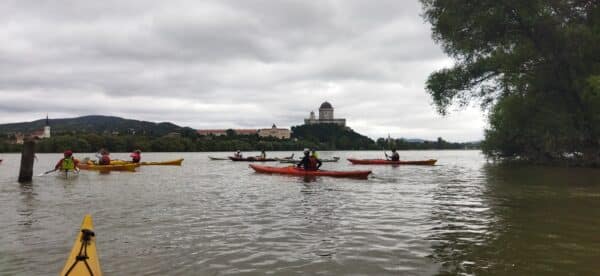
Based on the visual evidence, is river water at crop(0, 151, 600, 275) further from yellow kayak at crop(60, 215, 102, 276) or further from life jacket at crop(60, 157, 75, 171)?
life jacket at crop(60, 157, 75, 171)

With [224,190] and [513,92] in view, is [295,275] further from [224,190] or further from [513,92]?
[513,92]

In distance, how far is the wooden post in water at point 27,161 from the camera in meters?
21.0

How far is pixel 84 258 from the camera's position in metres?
5.58

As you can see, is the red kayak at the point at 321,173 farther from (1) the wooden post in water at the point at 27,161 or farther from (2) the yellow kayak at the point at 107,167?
(1) the wooden post in water at the point at 27,161

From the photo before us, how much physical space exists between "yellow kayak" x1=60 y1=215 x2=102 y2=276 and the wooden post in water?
709 inches

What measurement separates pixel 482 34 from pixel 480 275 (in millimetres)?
23885

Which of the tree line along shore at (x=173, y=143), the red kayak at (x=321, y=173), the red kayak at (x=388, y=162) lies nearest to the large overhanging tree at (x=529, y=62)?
the red kayak at (x=388, y=162)

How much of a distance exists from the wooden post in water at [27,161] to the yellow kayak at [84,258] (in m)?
18.0

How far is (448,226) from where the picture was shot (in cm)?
1026

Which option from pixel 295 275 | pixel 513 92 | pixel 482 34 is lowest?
pixel 295 275

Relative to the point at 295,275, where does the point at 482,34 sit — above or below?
above

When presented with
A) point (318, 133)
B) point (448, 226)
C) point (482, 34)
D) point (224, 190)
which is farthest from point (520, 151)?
point (318, 133)

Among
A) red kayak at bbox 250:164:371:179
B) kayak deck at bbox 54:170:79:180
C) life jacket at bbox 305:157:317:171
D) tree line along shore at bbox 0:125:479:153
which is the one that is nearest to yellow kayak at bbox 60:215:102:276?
red kayak at bbox 250:164:371:179

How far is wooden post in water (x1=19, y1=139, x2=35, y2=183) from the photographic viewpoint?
21.0 meters
